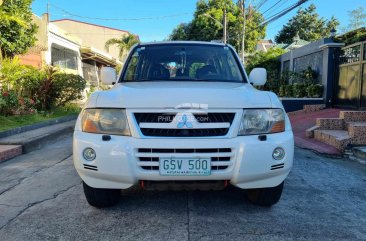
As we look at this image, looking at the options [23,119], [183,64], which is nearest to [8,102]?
[23,119]

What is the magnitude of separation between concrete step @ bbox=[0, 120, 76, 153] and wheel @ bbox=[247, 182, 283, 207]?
4.86 metres

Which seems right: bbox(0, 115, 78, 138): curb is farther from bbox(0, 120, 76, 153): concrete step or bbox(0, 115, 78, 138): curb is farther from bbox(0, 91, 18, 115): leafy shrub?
bbox(0, 91, 18, 115): leafy shrub

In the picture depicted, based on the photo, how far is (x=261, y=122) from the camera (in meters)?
3.20

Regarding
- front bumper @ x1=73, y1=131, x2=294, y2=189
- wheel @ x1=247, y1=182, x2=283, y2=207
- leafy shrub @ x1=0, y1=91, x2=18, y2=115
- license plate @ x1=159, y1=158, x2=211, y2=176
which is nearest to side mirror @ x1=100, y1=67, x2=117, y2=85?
front bumper @ x1=73, y1=131, x2=294, y2=189

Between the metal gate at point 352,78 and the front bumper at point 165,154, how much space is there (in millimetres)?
8104

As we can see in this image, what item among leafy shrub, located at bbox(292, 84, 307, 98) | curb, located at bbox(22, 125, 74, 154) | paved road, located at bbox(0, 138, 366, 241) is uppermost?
leafy shrub, located at bbox(292, 84, 307, 98)

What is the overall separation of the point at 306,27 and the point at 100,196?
196 feet

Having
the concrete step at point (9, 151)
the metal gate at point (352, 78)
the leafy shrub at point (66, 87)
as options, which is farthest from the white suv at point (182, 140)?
the leafy shrub at point (66, 87)

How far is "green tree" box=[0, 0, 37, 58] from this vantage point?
419 inches

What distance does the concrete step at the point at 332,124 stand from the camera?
8094 millimetres

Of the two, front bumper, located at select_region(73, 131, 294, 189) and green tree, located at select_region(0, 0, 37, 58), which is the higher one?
green tree, located at select_region(0, 0, 37, 58)

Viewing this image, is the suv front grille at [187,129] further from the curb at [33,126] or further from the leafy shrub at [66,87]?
the leafy shrub at [66,87]

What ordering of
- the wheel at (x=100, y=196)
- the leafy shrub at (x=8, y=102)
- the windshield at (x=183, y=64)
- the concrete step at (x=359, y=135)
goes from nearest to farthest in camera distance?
1. the wheel at (x=100, y=196)
2. the windshield at (x=183, y=64)
3. the concrete step at (x=359, y=135)
4. the leafy shrub at (x=8, y=102)

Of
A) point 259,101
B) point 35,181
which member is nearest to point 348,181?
point 259,101
